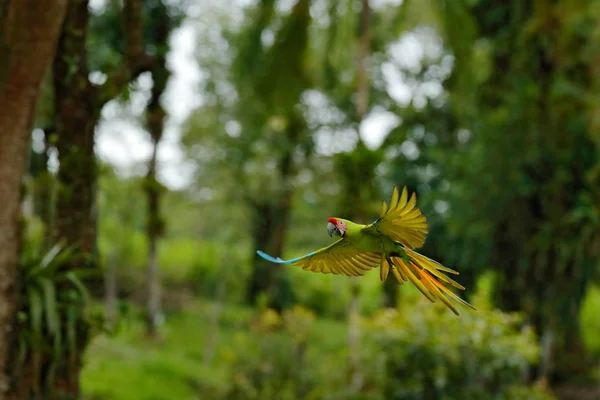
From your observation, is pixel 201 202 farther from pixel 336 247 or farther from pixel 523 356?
pixel 336 247

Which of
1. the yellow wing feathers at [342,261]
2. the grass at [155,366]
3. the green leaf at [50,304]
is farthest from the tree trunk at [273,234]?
the yellow wing feathers at [342,261]

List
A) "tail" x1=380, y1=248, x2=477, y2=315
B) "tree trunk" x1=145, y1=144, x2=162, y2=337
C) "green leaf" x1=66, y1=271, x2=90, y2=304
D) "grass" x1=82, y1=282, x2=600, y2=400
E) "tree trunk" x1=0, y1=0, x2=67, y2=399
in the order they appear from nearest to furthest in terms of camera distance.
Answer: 1. "tail" x1=380, y1=248, x2=477, y2=315
2. "tree trunk" x1=0, y1=0, x2=67, y2=399
3. "green leaf" x1=66, y1=271, x2=90, y2=304
4. "grass" x1=82, y1=282, x2=600, y2=400
5. "tree trunk" x1=145, y1=144, x2=162, y2=337

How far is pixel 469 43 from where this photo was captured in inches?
265

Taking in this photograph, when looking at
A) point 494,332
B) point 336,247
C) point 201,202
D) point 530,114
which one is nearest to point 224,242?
point 201,202

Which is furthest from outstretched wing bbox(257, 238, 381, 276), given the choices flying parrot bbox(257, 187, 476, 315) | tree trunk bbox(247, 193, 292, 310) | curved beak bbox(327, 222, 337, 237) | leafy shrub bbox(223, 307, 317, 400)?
tree trunk bbox(247, 193, 292, 310)

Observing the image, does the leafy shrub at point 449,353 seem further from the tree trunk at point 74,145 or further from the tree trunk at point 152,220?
the tree trunk at point 152,220

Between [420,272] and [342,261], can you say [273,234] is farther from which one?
[420,272]

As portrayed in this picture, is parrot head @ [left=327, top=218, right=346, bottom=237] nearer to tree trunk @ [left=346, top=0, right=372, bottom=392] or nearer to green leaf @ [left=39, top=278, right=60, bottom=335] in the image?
green leaf @ [left=39, top=278, right=60, bottom=335]

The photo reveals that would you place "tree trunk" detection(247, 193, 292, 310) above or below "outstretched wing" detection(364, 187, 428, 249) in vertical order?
above

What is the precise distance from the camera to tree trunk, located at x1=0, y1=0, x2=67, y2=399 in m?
2.66

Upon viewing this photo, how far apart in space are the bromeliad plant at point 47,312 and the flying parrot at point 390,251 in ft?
7.52

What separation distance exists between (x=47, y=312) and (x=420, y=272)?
251 centimetres

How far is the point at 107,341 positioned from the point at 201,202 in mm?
3841

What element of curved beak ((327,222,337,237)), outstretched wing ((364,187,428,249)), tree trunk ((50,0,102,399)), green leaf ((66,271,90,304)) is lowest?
green leaf ((66,271,90,304))
